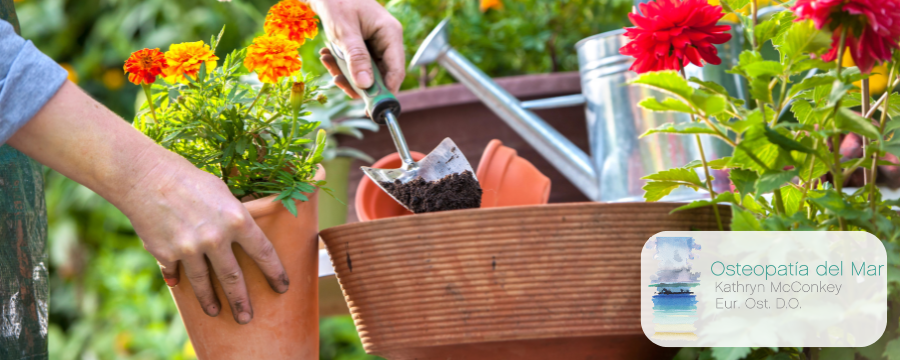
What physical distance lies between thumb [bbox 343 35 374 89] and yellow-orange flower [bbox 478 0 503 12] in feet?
2.33

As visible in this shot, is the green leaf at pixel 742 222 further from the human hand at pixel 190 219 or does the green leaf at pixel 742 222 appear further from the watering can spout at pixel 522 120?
the watering can spout at pixel 522 120

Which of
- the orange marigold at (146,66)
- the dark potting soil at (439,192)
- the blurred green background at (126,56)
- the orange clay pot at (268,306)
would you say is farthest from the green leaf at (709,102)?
the blurred green background at (126,56)

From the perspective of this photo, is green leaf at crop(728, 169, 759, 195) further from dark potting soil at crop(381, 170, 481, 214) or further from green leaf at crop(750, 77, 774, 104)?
dark potting soil at crop(381, 170, 481, 214)

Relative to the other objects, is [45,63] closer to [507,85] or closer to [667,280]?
[667,280]

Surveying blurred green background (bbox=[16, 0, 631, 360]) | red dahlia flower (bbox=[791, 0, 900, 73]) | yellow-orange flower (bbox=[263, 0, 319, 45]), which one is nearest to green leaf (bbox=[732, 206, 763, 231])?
red dahlia flower (bbox=[791, 0, 900, 73])

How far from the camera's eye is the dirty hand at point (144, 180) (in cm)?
55

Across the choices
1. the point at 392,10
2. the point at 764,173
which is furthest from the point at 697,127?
the point at 392,10

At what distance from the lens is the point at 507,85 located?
1.21 meters

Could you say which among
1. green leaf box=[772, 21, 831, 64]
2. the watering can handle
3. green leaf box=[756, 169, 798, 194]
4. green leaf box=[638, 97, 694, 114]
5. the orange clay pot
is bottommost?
the orange clay pot

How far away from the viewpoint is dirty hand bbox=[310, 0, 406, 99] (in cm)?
79

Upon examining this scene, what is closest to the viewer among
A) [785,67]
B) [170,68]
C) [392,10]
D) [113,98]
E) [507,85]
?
[785,67]

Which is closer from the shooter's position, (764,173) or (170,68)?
(764,173)

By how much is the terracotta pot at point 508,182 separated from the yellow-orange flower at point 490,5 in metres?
0.75

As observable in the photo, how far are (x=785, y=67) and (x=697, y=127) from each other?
0.24 ft
